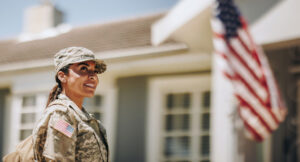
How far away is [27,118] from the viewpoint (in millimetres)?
9031

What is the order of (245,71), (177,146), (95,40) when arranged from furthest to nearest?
(95,40)
(177,146)
(245,71)

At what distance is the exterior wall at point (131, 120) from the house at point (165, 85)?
0.02 m

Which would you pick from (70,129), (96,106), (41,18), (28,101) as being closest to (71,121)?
(70,129)

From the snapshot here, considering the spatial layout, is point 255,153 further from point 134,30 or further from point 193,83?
point 134,30

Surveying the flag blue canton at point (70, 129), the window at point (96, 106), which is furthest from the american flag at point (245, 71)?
the window at point (96, 106)

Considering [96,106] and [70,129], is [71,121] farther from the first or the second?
[96,106]

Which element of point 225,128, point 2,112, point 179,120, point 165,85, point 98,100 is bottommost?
point 225,128

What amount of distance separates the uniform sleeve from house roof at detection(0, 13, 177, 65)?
4.64m

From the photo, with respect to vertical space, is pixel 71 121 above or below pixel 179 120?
below

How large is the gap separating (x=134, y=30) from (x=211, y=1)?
3019 millimetres

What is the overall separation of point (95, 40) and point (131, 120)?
65.1 inches

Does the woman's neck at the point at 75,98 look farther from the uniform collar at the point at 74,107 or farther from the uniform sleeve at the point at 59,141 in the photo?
the uniform sleeve at the point at 59,141

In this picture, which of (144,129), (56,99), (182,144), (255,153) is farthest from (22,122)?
(56,99)

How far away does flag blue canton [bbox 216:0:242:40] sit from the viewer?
16.2 ft
